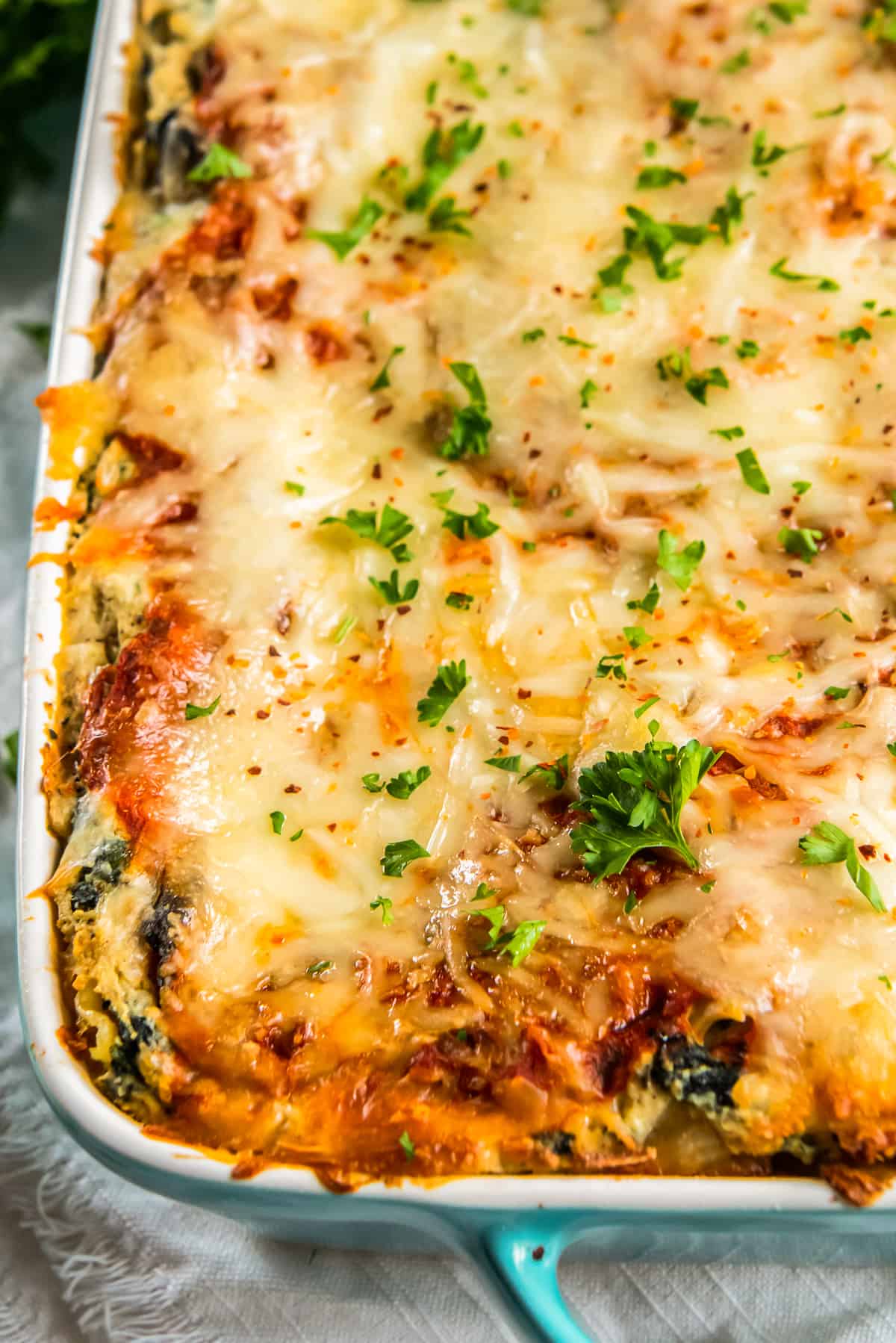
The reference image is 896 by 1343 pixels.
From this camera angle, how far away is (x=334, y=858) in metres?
1.73

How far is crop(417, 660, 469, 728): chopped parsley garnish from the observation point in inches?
71.0

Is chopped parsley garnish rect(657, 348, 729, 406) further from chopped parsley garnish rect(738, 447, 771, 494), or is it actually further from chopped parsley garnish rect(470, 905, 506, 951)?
chopped parsley garnish rect(470, 905, 506, 951)

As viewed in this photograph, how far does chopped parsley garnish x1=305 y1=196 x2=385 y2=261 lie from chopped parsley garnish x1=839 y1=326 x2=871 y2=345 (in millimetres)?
806

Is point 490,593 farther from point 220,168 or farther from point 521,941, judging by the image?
point 220,168

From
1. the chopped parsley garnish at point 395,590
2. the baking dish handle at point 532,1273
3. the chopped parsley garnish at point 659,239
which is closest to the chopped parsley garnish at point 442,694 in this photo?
the chopped parsley garnish at point 395,590

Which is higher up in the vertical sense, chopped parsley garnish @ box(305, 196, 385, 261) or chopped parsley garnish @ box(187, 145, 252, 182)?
chopped parsley garnish @ box(187, 145, 252, 182)

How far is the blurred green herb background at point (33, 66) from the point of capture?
9.57ft

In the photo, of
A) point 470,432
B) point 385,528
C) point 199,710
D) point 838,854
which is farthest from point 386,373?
point 838,854

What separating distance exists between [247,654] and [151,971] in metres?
0.46

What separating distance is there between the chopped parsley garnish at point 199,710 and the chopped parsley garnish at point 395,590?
287 millimetres

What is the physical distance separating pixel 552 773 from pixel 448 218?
40.3 inches

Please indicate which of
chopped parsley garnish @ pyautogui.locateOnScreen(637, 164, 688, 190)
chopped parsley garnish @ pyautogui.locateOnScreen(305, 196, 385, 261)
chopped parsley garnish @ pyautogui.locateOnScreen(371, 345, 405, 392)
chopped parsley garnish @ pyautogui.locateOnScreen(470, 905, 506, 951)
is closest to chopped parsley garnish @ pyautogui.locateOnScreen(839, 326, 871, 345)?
chopped parsley garnish @ pyautogui.locateOnScreen(637, 164, 688, 190)

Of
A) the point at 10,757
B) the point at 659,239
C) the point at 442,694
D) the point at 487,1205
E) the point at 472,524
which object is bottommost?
the point at 10,757

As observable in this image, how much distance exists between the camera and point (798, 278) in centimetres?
211
